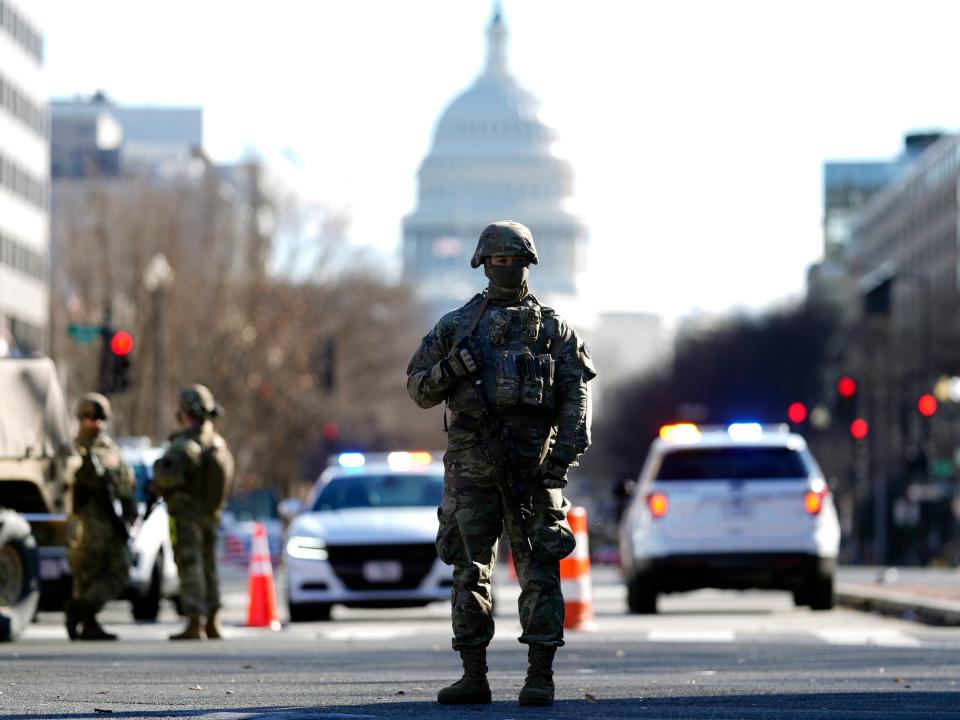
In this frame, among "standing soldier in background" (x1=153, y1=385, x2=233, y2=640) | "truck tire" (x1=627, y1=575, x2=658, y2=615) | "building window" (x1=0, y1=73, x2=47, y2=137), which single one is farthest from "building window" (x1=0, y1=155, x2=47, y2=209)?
"standing soldier in background" (x1=153, y1=385, x2=233, y2=640)

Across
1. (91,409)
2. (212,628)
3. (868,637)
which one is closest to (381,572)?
(212,628)

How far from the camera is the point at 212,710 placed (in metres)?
11.0

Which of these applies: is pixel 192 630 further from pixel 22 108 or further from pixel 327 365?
pixel 22 108

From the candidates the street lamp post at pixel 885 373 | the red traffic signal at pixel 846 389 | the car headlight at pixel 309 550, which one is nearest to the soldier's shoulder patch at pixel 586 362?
the car headlight at pixel 309 550

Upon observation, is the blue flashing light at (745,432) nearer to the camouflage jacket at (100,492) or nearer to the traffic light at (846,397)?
the camouflage jacket at (100,492)

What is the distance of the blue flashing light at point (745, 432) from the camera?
947 inches

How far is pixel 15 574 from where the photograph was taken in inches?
698

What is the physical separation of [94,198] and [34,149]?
25.1 metres

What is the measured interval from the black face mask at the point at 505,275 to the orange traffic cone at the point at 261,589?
10382 millimetres

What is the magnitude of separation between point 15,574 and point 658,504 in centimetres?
758

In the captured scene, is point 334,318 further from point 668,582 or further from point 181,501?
point 181,501

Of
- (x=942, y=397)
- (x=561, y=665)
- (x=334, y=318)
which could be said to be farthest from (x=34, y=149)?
(x=561, y=665)

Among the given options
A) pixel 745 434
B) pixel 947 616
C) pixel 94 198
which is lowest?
pixel 947 616

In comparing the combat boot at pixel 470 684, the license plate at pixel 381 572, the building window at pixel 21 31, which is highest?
the building window at pixel 21 31
